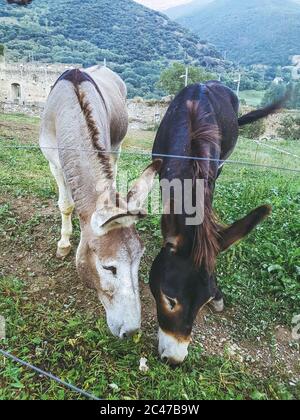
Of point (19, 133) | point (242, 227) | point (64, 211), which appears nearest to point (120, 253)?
point (242, 227)

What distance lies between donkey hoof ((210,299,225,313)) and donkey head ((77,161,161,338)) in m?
1.27

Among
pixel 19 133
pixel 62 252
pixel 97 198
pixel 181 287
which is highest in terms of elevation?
pixel 97 198

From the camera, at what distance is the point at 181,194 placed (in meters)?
2.63

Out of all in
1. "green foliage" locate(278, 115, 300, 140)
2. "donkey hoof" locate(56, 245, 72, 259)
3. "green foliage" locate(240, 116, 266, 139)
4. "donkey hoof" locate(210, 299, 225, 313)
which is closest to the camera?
"donkey hoof" locate(210, 299, 225, 313)

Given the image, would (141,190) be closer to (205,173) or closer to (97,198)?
(97,198)

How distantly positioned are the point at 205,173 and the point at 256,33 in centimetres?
8072

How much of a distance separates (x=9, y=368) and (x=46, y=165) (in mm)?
5255

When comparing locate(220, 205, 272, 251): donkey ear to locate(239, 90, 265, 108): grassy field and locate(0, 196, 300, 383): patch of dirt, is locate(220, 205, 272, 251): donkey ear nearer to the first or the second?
locate(0, 196, 300, 383): patch of dirt

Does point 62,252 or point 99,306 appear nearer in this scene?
point 99,306

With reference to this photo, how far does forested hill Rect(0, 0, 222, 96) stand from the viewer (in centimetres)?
4825

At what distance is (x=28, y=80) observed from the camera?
27.7 metres

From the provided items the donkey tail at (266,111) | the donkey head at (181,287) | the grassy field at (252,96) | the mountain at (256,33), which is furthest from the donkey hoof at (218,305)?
the mountain at (256,33)

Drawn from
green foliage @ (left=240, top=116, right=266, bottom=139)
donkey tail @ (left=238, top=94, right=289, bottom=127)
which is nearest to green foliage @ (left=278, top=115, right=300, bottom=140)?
green foliage @ (left=240, top=116, right=266, bottom=139)

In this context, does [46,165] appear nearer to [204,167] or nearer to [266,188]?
[266,188]
